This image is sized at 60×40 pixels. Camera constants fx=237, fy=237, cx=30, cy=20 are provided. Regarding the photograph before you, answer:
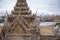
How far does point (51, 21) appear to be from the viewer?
10.4 meters

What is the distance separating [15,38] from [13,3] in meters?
3.10

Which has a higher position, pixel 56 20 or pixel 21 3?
pixel 21 3

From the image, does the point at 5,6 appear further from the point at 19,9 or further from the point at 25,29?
the point at 25,29

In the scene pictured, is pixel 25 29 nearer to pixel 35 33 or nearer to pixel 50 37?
pixel 35 33

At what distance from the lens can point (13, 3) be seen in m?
10.3

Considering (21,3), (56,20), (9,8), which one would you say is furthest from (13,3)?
(56,20)

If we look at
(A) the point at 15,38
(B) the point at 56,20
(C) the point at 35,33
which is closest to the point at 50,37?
(C) the point at 35,33

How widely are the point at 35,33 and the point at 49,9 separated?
331cm

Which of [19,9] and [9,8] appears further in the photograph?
[9,8]

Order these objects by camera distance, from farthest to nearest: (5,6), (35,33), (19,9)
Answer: (5,6), (19,9), (35,33)

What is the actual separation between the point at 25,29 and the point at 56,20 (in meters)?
3.00

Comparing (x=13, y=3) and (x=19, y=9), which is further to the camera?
(x=13, y=3)

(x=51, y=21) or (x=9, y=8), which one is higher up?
(x=9, y=8)

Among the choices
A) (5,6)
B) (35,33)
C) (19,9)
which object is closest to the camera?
(35,33)
